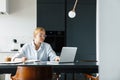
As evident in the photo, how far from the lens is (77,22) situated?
19.7 ft

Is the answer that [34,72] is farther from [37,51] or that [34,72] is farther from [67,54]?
[37,51]

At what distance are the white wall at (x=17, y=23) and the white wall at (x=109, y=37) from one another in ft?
17.9

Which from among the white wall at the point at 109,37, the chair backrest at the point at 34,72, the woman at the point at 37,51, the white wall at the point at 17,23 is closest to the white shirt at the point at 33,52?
the woman at the point at 37,51

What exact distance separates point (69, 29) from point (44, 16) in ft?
2.18

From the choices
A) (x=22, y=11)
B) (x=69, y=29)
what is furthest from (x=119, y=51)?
(x=22, y=11)

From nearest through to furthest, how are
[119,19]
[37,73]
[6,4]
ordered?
[119,19] → [37,73] → [6,4]

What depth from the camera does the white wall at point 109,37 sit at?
0.85 metres

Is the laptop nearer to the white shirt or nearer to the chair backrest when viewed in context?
the white shirt

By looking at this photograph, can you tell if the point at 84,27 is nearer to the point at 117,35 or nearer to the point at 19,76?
the point at 19,76

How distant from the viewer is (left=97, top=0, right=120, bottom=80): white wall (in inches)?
33.6

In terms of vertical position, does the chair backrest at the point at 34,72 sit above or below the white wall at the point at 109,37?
below

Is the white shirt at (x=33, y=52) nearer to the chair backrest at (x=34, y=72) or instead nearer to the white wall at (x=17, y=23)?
the chair backrest at (x=34, y=72)

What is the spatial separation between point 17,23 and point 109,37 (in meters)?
5.54

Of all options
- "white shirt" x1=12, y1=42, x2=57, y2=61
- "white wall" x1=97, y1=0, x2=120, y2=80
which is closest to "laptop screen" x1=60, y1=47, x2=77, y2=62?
"white shirt" x1=12, y1=42, x2=57, y2=61
